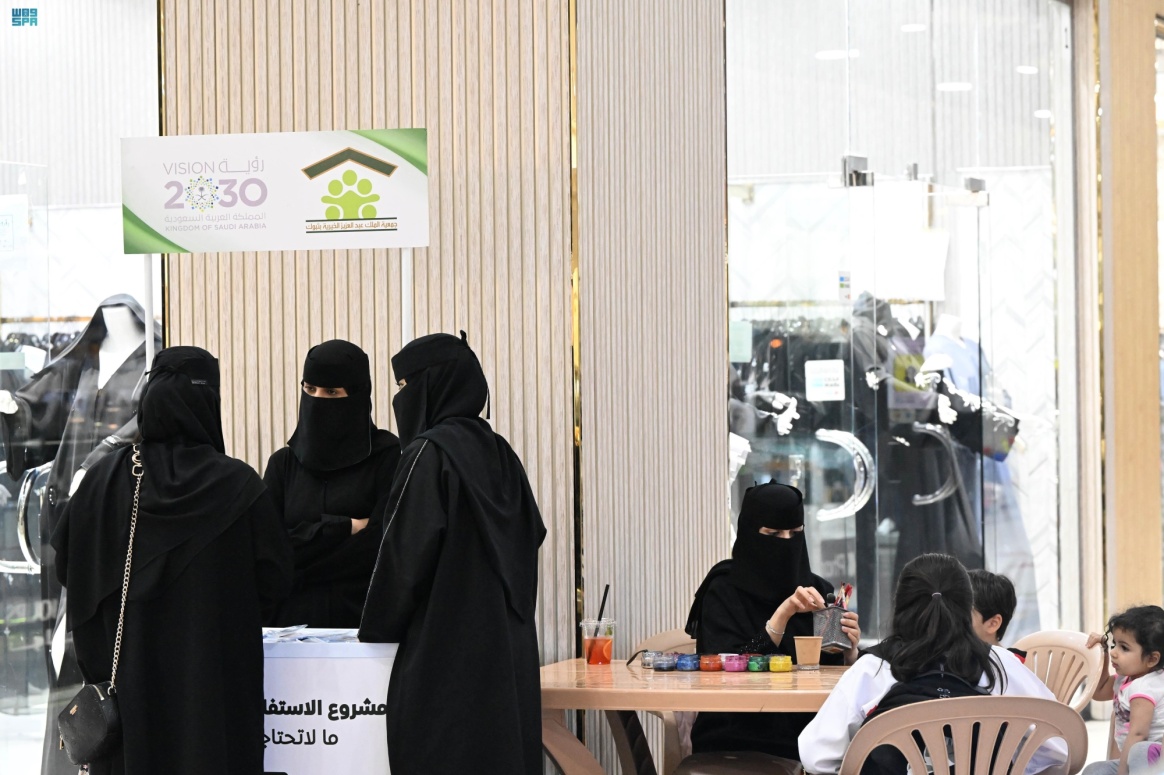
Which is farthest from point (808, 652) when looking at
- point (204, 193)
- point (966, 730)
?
point (204, 193)

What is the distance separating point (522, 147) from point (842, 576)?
3.08 m

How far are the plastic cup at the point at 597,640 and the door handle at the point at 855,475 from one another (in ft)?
7.97

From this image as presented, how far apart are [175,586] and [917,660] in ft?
5.97

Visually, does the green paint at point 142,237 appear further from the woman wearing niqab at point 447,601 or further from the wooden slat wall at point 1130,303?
the wooden slat wall at point 1130,303

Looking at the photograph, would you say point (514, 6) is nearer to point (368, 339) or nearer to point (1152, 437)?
point (368, 339)

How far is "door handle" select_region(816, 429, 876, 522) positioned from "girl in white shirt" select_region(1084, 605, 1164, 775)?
2522 mm

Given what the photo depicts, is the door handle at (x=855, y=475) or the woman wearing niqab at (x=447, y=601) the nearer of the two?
the woman wearing niqab at (x=447, y=601)

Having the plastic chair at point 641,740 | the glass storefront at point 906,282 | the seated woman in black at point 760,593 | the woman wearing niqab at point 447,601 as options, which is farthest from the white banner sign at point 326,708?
the glass storefront at point 906,282

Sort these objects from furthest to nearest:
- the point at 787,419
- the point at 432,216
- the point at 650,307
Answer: the point at 787,419
the point at 650,307
the point at 432,216

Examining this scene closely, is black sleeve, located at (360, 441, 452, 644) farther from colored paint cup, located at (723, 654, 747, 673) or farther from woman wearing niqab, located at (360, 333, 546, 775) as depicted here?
colored paint cup, located at (723, 654, 747, 673)

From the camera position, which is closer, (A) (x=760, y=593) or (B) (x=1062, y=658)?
(A) (x=760, y=593)

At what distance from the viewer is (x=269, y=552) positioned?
127 inches

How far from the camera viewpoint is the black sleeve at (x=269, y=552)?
3221 mm

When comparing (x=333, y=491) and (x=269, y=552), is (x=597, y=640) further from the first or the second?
(x=269, y=552)
